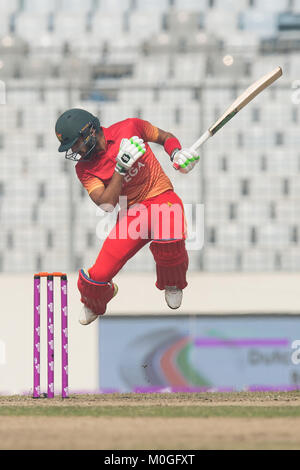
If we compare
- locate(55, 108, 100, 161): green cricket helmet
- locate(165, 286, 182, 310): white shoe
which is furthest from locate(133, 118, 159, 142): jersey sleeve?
locate(165, 286, 182, 310): white shoe

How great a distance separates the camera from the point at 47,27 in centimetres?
2753

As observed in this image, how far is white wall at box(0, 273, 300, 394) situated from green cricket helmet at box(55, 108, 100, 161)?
9.10 m

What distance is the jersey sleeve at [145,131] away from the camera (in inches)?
361

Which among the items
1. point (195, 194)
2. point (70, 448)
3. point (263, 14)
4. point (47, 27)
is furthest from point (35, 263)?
point (70, 448)

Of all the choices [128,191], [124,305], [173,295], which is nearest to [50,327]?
[173,295]

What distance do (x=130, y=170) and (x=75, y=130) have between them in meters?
0.71

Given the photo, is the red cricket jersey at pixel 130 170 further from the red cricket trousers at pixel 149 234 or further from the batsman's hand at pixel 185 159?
the batsman's hand at pixel 185 159

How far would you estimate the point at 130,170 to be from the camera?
29.5 feet

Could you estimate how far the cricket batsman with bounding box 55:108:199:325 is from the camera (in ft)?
28.4

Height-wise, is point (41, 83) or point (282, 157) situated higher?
point (41, 83)

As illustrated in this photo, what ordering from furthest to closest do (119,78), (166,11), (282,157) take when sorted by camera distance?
(166,11) → (119,78) → (282,157)

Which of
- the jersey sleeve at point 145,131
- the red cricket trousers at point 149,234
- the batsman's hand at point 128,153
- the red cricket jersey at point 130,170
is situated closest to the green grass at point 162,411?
the red cricket trousers at point 149,234
